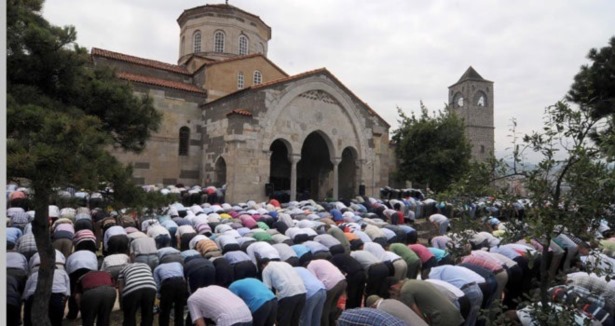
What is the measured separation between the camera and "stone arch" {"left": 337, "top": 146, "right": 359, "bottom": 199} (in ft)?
72.4

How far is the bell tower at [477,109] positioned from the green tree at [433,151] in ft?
78.7

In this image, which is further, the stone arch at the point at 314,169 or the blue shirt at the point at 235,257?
the stone arch at the point at 314,169

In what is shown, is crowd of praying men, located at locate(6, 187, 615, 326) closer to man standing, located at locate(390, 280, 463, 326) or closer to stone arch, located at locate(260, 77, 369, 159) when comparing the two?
man standing, located at locate(390, 280, 463, 326)

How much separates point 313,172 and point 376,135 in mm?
4454

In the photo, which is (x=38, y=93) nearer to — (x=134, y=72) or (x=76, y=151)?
(x=76, y=151)

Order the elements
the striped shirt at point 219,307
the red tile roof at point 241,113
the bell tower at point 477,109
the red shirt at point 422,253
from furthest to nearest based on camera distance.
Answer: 1. the bell tower at point 477,109
2. the red tile roof at point 241,113
3. the red shirt at point 422,253
4. the striped shirt at point 219,307

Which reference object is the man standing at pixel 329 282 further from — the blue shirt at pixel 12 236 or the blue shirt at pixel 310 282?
the blue shirt at pixel 12 236

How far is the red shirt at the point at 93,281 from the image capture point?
5887 mm

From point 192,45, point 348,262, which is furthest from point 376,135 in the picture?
point 348,262

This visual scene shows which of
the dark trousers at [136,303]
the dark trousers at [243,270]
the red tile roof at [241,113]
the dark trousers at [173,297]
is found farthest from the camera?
the red tile roof at [241,113]

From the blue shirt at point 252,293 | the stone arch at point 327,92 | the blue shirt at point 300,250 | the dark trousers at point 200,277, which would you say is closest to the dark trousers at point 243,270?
the dark trousers at point 200,277

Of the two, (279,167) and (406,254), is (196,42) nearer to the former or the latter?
(279,167)

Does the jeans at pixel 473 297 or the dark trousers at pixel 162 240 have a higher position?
the dark trousers at pixel 162 240

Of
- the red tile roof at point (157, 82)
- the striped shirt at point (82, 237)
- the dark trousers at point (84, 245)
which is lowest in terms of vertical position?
the dark trousers at point (84, 245)
